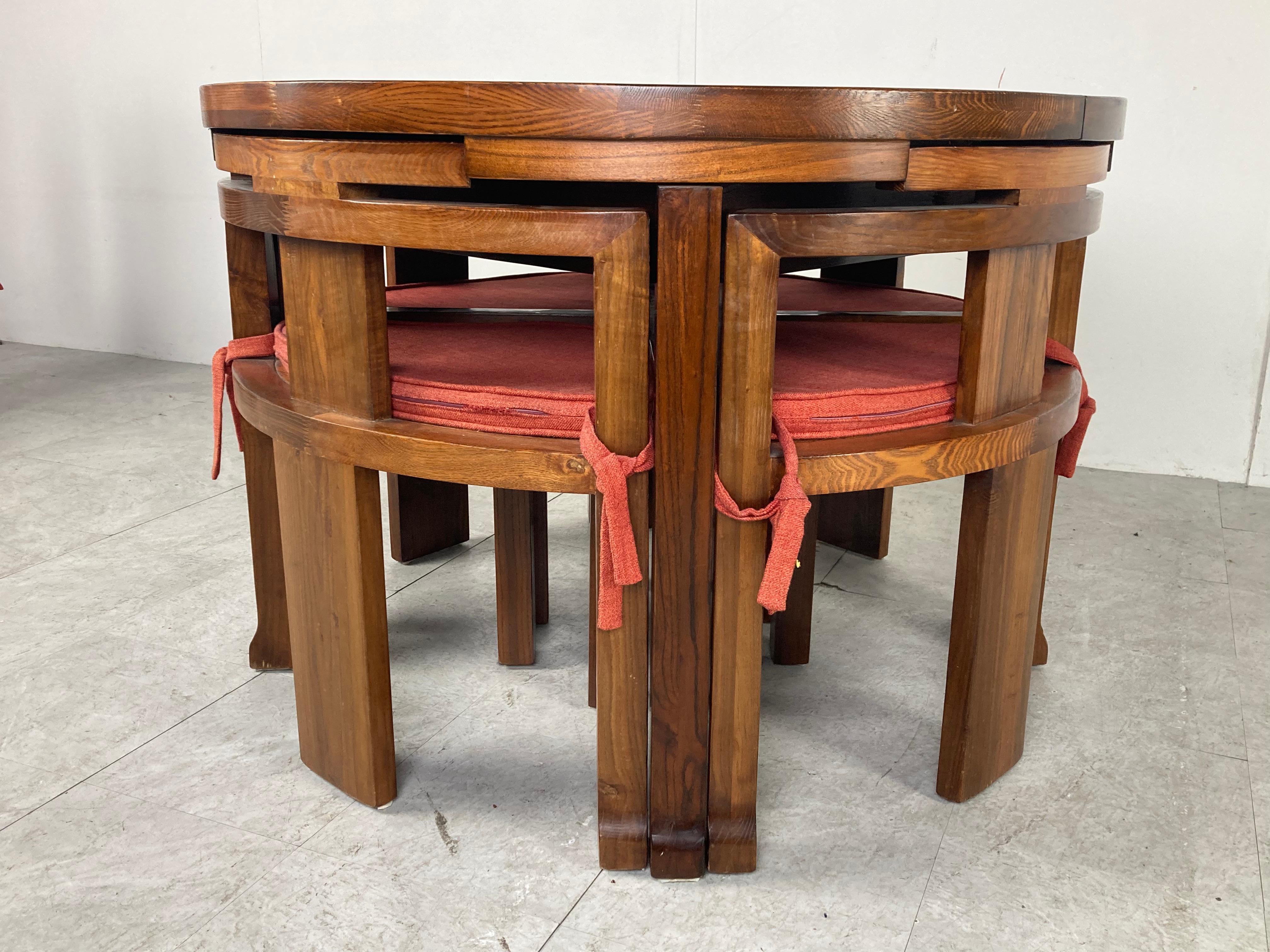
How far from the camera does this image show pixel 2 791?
1.35 metres

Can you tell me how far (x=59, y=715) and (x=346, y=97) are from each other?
37.8 inches

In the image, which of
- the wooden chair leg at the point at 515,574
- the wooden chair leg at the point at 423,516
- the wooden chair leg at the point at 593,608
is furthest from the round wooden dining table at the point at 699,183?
the wooden chair leg at the point at 423,516

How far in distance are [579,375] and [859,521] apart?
1.03 meters

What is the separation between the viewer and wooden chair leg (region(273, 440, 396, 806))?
3.98 feet

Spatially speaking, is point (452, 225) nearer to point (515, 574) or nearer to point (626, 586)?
point (626, 586)

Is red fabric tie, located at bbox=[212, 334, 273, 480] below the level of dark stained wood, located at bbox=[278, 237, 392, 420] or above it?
below

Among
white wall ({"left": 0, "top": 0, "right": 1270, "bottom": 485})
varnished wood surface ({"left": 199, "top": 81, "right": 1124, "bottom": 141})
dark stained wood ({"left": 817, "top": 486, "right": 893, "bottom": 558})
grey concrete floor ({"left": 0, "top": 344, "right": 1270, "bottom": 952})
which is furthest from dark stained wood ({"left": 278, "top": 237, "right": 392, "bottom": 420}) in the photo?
white wall ({"left": 0, "top": 0, "right": 1270, "bottom": 485})

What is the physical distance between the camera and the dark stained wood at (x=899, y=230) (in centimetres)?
101

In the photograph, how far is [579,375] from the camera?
1.20 metres

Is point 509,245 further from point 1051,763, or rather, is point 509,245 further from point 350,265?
point 1051,763

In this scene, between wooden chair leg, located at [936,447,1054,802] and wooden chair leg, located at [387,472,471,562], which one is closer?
wooden chair leg, located at [936,447,1054,802]

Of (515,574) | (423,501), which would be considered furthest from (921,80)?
(515,574)

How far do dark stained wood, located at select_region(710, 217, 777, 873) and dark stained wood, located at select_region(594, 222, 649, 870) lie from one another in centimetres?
7

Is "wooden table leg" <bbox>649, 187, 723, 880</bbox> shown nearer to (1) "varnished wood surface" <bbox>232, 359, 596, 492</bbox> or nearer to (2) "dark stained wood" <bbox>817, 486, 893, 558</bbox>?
(1) "varnished wood surface" <bbox>232, 359, 596, 492</bbox>
